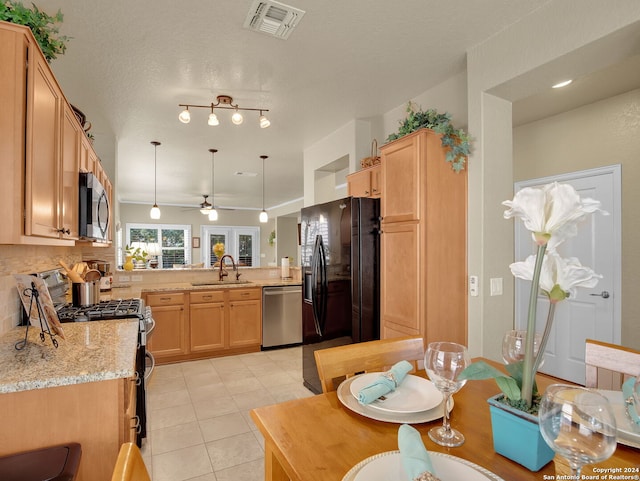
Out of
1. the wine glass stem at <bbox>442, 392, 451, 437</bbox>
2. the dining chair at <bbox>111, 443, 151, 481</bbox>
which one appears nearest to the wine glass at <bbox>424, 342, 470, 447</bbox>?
the wine glass stem at <bbox>442, 392, 451, 437</bbox>

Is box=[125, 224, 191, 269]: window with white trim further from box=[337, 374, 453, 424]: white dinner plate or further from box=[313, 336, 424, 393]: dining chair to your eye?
box=[337, 374, 453, 424]: white dinner plate

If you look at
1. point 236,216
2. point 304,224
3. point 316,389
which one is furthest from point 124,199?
point 316,389

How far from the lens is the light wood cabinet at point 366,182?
3056 mm

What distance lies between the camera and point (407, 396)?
3.68 feet

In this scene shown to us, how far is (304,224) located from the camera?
3436 millimetres

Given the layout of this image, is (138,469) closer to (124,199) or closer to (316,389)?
(316,389)

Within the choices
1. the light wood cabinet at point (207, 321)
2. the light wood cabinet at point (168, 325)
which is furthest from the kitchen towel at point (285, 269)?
the light wood cabinet at point (168, 325)

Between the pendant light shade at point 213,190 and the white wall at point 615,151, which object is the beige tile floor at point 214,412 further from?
the white wall at point 615,151

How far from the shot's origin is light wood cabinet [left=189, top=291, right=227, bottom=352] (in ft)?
13.8

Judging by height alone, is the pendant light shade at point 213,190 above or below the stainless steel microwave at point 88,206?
above

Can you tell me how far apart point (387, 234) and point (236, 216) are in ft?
30.2

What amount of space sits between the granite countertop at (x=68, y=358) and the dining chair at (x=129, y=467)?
77 centimetres

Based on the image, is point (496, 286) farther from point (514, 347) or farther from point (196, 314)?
point (196, 314)

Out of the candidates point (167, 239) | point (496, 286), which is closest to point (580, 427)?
point (496, 286)
